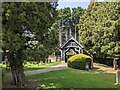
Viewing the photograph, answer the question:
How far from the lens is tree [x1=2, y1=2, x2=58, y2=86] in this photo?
10578 millimetres

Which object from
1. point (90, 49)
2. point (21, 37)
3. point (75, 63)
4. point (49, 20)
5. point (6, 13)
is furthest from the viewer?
point (90, 49)

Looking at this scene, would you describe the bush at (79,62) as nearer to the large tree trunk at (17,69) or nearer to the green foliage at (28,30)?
the green foliage at (28,30)

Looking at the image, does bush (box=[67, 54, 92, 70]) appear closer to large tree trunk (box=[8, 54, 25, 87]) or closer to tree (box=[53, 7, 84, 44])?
large tree trunk (box=[8, 54, 25, 87])

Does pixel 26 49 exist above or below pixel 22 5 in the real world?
below

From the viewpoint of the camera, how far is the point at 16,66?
40.2ft

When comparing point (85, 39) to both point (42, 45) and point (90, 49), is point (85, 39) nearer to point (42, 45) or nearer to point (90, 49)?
point (90, 49)

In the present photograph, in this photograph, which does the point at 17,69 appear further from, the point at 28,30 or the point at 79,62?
the point at 79,62

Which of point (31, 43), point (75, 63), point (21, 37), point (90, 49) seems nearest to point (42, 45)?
point (31, 43)

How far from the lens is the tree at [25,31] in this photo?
10.6 metres

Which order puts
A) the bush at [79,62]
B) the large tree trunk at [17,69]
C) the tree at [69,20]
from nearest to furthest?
the large tree trunk at [17,69] < the bush at [79,62] < the tree at [69,20]

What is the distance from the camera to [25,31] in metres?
11.8

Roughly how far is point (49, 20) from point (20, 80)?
3.34m

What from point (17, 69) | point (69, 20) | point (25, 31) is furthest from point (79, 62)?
point (69, 20)

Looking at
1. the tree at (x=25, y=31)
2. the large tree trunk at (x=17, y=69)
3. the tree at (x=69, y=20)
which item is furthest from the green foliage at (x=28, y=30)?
the tree at (x=69, y=20)
